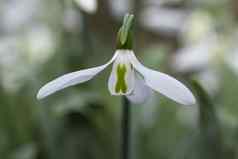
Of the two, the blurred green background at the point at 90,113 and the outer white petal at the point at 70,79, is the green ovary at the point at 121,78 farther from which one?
the blurred green background at the point at 90,113

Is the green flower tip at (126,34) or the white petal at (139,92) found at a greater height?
the green flower tip at (126,34)

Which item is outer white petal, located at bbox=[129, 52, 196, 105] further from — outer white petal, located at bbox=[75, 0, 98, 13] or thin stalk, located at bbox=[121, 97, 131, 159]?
outer white petal, located at bbox=[75, 0, 98, 13]

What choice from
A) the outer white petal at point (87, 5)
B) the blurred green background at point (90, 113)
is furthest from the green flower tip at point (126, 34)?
the outer white petal at point (87, 5)

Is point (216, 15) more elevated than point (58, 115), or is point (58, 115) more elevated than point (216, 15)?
point (216, 15)

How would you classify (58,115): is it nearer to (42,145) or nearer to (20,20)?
(42,145)

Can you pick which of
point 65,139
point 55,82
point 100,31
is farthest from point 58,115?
point 100,31

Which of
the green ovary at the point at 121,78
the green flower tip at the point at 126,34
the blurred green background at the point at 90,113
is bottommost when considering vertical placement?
the blurred green background at the point at 90,113

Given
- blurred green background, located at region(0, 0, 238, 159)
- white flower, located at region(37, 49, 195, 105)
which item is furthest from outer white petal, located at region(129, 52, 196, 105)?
blurred green background, located at region(0, 0, 238, 159)

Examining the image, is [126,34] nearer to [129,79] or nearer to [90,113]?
[129,79]
